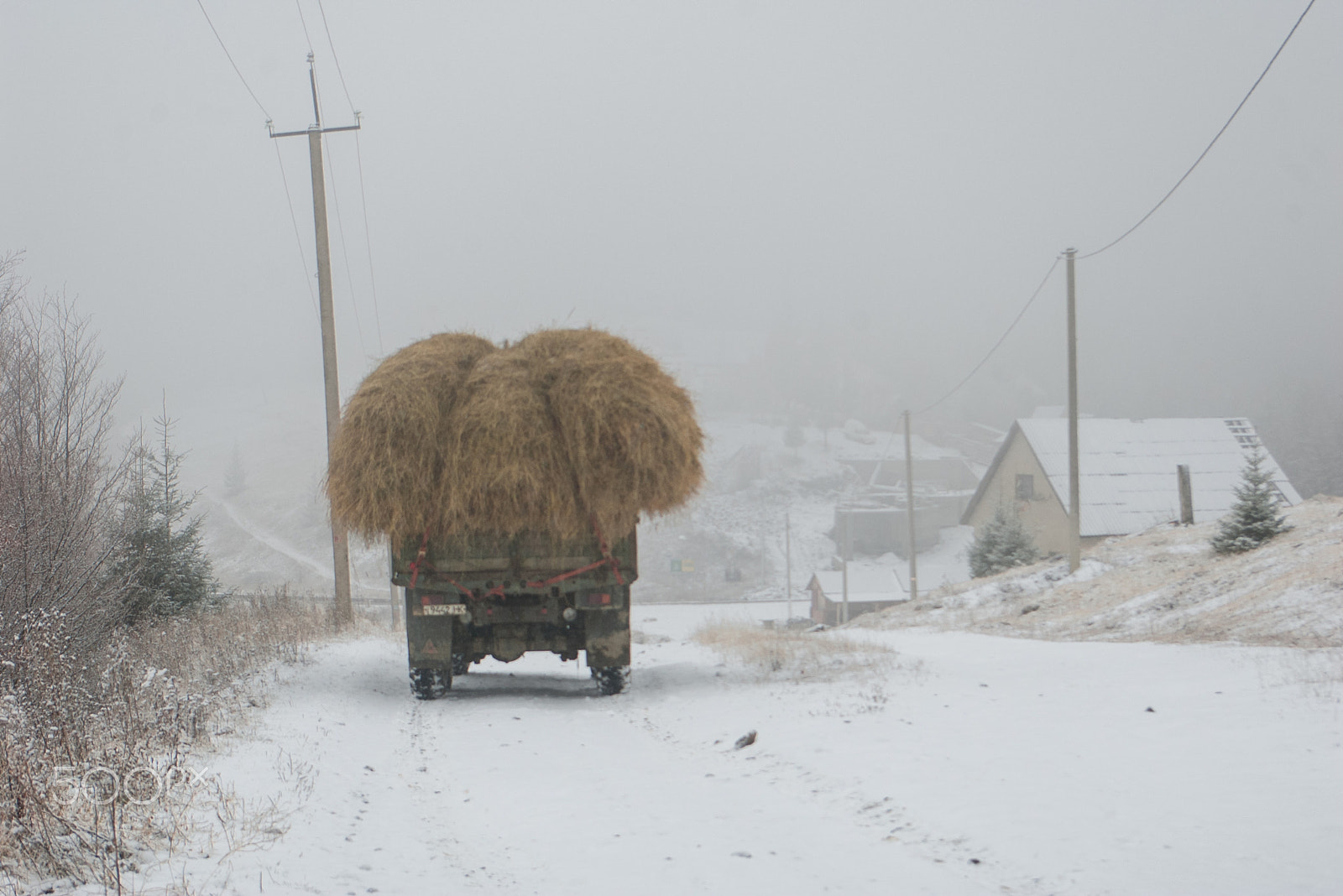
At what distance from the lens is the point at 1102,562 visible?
21.4 metres

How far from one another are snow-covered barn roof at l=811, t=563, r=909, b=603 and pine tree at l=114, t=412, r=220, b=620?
3953 centimetres

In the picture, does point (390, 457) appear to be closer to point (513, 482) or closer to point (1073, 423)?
point (513, 482)

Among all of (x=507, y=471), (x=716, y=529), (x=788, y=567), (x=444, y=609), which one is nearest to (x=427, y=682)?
(x=444, y=609)

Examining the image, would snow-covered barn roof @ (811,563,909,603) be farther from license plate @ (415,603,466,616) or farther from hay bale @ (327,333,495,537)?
hay bale @ (327,333,495,537)

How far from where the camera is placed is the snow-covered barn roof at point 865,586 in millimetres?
51219

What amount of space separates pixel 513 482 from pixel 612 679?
8.31ft

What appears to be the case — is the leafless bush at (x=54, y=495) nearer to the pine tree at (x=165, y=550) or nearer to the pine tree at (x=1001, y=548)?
the pine tree at (x=165, y=550)

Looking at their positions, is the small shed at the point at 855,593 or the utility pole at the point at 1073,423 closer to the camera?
the utility pole at the point at 1073,423

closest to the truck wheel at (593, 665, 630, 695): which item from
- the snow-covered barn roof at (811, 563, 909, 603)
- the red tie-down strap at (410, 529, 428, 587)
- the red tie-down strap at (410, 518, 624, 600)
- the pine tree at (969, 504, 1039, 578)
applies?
the red tie-down strap at (410, 518, 624, 600)

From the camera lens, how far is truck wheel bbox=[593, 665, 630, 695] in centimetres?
969

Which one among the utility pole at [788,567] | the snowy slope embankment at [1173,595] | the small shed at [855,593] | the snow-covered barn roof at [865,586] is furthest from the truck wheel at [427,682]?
the snow-covered barn roof at [865,586]

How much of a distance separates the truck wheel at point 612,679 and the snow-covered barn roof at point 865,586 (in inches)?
1635

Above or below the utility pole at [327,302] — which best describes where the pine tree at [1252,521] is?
below

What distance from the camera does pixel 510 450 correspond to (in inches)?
341
